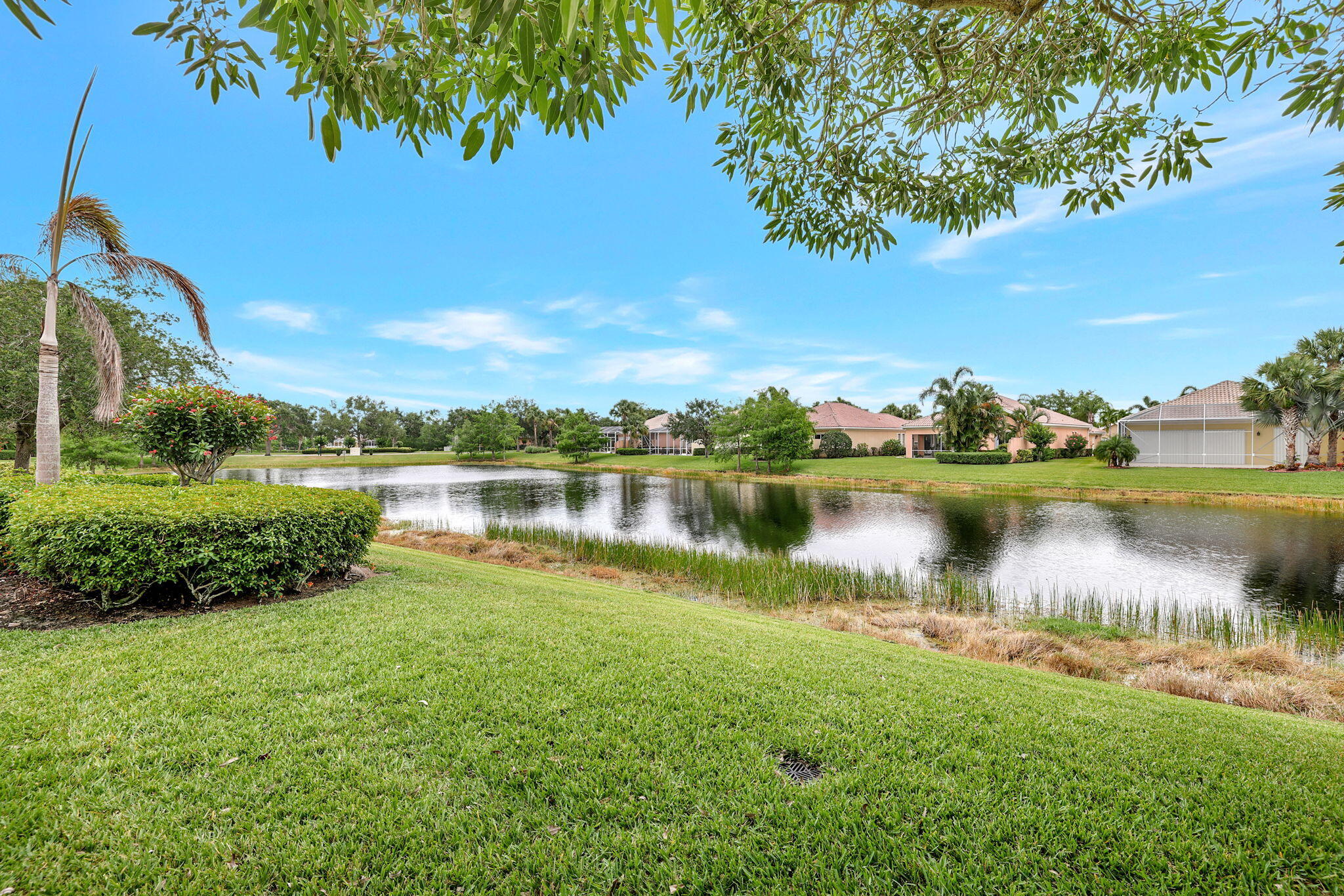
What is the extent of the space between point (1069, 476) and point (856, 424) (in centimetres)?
2247

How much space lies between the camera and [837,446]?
150 feet

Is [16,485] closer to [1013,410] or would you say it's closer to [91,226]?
[91,226]

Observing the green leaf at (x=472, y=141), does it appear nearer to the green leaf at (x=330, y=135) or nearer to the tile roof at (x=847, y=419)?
the green leaf at (x=330, y=135)

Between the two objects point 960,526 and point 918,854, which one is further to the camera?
point 960,526

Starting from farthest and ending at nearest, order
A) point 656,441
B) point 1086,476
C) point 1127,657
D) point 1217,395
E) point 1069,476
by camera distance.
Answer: point 656,441, point 1217,395, point 1069,476, point 1086,476, point 1127,657

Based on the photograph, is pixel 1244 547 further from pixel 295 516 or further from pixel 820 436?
pixel 820 436

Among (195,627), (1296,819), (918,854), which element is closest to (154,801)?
(195,627)

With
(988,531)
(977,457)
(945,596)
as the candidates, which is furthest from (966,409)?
(945,596)

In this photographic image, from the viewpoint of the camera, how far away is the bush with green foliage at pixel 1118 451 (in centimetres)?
2986

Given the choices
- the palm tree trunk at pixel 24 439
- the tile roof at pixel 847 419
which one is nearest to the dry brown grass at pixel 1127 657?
the palm tree trunk at pixel 24 439

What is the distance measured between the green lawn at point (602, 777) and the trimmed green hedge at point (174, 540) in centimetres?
68

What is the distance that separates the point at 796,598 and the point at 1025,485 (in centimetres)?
2411

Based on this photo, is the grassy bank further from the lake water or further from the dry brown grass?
the dry brown grass

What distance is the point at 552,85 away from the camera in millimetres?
2510
